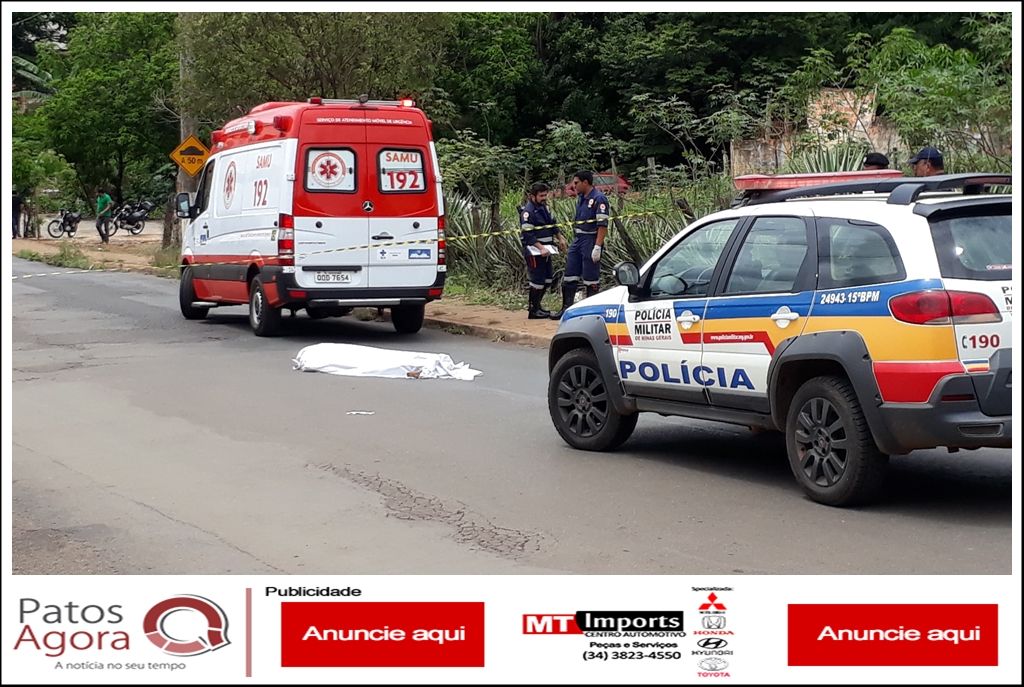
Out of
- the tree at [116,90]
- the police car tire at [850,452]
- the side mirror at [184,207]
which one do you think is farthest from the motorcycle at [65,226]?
the police car tire at [850,452]

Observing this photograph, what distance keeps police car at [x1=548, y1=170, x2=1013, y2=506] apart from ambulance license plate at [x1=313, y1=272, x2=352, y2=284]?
7.63 metres

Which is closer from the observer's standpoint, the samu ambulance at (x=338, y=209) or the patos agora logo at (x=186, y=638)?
the patos agora logo at (x=186, y=638)

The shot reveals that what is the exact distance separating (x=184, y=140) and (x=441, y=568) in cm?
2428

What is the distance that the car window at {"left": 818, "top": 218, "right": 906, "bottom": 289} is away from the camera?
294 inches

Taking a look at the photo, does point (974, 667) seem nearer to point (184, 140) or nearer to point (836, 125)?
point (836, 125)

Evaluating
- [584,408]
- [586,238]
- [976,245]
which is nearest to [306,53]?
[586,238]

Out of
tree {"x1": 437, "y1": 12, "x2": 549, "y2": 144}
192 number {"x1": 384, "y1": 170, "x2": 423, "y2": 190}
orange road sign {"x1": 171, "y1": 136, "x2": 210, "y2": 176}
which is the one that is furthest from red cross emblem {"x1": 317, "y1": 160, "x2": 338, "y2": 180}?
tree {"x1": 437, "y1": 12, "x2": 549, "y2": 144}

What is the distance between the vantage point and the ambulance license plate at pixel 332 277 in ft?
54.3

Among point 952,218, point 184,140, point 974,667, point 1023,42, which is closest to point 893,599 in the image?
point 974,667

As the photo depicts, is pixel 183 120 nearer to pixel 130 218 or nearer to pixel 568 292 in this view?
pixel 568 292

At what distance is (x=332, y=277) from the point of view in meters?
16.6

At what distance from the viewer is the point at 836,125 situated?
18922mm

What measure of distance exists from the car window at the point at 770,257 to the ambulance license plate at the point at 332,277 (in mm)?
8777

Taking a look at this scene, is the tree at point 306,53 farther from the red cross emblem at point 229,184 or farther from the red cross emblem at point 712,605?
the red cross emblem at point 712,605
